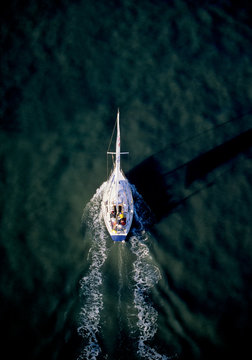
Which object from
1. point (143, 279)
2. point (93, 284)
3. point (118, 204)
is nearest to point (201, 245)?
point (143, 279)

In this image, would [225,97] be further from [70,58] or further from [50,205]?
[50,205]

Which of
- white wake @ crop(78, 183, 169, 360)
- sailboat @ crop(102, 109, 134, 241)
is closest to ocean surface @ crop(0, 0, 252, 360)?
white wake @ crop(78, 183, 169, 360)

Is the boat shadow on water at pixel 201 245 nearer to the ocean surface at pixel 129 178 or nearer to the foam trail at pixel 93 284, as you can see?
the ocean surface at pixel 129 178

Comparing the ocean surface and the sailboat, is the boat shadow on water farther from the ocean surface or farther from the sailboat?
the sailboat

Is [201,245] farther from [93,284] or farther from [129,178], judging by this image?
[93,284]

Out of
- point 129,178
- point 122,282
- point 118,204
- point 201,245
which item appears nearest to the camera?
point 122,282
